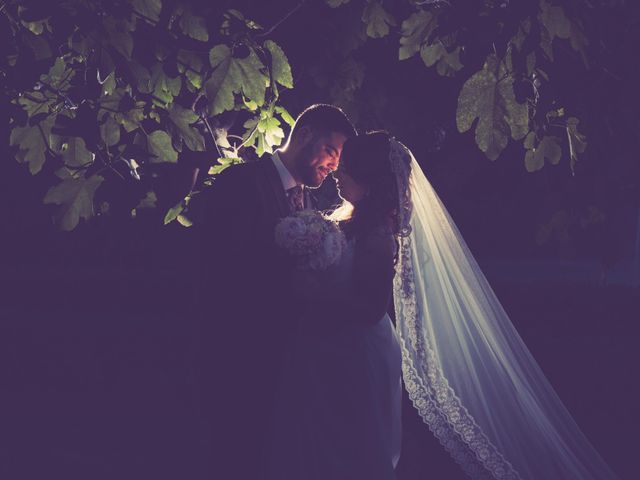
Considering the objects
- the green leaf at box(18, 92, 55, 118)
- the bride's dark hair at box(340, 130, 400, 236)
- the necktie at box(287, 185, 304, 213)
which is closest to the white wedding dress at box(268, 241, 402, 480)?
the bride's dark hair at box(340, 130, 400, 236)

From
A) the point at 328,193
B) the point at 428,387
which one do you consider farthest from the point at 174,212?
the point at 428,387

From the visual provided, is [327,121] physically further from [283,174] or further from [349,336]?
[349,336]

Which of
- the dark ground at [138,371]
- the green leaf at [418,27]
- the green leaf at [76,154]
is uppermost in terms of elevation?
the green leaf at [418,27]

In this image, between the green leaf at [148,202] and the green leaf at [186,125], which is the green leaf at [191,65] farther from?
the green leaf at [148,202]

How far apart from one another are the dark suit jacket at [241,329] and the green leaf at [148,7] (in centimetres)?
92

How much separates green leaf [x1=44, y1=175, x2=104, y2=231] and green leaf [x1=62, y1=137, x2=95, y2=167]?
15 centimetres

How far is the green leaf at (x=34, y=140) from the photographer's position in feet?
11.4

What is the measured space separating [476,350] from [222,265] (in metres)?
1.44

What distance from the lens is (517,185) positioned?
6387 millimetres

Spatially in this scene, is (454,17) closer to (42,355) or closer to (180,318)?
(42,355)

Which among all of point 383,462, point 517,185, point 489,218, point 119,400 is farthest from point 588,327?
point 383,462

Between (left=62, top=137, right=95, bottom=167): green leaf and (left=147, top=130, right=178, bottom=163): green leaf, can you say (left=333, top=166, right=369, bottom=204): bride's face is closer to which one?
(left=147, top=130, right=178, bottom=163): green leaf

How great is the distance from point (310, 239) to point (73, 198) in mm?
1047

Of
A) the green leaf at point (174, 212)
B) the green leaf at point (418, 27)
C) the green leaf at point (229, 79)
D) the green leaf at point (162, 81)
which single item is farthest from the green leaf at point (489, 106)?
the green leaf at point (174, 212)
